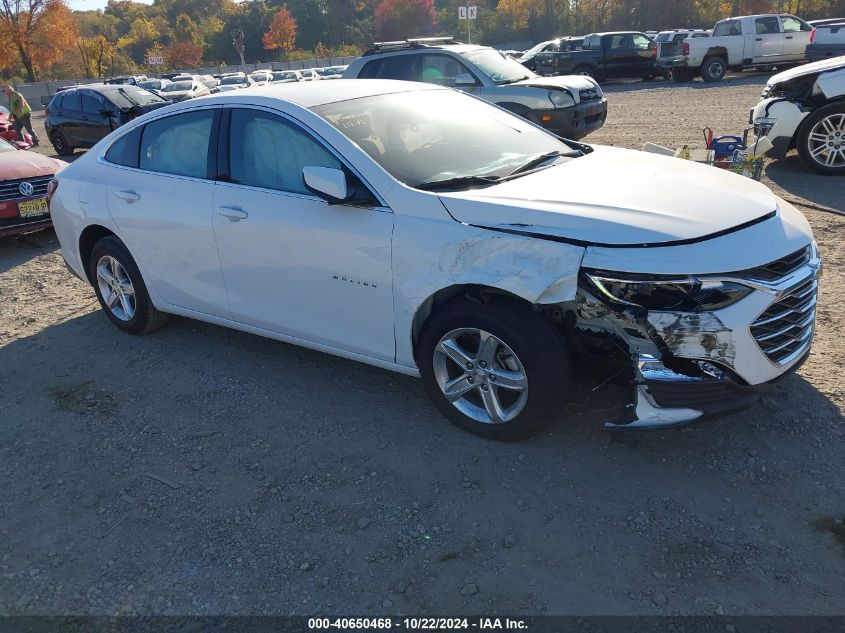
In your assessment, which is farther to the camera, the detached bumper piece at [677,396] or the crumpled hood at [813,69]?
the crumpled hood at [813,69]

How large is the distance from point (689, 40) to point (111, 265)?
70.1 feet

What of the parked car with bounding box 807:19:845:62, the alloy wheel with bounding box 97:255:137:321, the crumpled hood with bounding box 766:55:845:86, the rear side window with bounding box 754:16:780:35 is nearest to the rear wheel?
the rear side window with bounding box 754:16:780:35

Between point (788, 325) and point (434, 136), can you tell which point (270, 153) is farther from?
point (788, 325)

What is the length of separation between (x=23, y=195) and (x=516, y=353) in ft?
23.1

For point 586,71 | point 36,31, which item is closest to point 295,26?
point 36,31

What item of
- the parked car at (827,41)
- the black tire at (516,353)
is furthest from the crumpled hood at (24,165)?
the parked car at (827,41)

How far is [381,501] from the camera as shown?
322 centimetres

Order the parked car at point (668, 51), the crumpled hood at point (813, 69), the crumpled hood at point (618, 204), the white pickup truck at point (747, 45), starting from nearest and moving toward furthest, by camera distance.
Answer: the crumpled hood at point (618, 204)
the crumpled hood at point (813, 69)
the white pickup truck at point (747, 45)
the parked car at point (668, 51)

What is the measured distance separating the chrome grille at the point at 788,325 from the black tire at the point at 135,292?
3.96 meters

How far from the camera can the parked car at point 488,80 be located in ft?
35.5

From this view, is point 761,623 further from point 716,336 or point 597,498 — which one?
point 716,336

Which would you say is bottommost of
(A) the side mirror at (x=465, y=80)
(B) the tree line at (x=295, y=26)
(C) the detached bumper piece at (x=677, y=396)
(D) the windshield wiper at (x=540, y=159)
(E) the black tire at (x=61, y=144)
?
(E) the black tire at (x=61, y=144)

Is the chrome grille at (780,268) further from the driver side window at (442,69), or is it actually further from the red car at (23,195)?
the driver side window at (442,69)

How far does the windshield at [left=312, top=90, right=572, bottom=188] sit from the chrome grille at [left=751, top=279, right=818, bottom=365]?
151 centimetres
